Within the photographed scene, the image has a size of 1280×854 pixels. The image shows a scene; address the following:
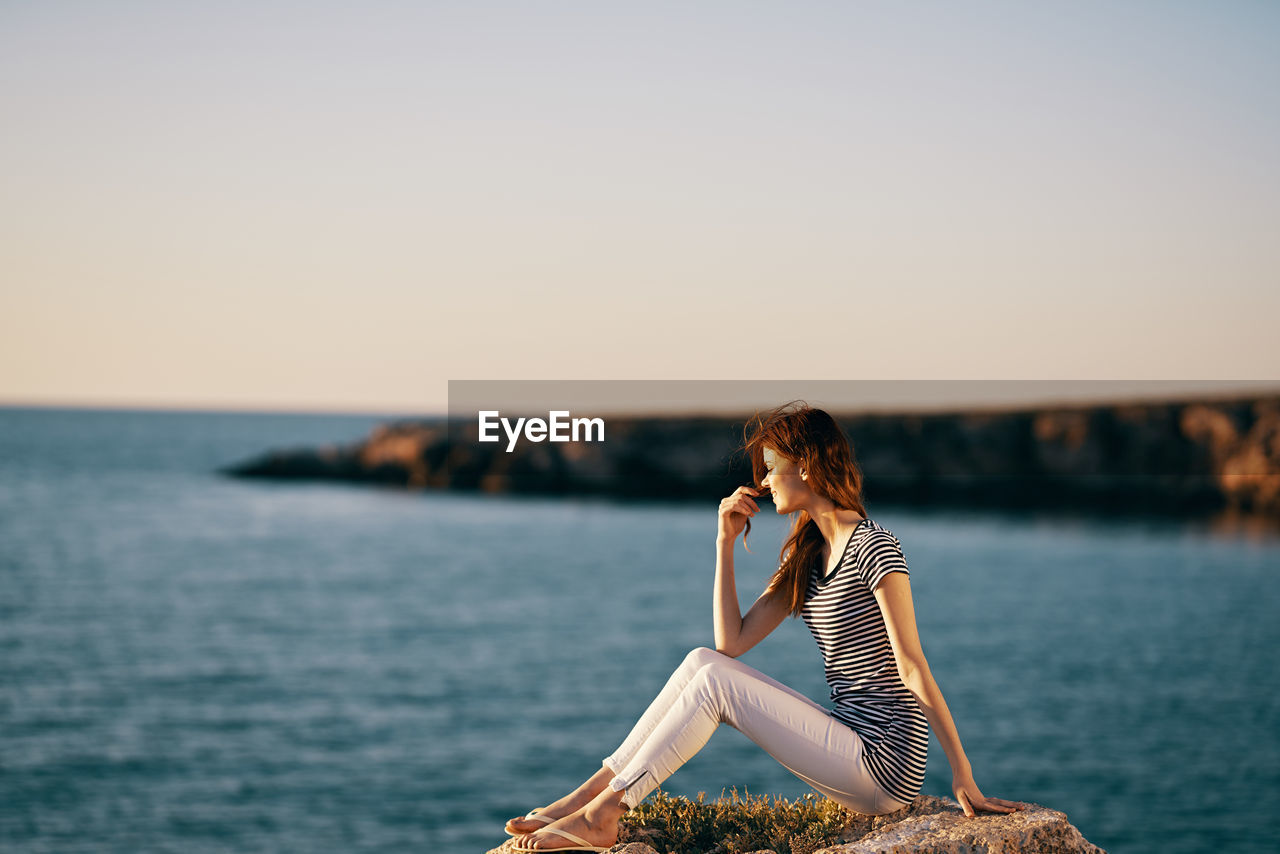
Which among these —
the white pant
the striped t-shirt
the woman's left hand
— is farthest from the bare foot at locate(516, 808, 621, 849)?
the woman's left hand

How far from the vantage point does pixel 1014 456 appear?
55.2m

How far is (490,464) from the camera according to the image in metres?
67.9

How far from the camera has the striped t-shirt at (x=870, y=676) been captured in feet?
14.9

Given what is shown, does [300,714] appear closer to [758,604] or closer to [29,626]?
[29,626]

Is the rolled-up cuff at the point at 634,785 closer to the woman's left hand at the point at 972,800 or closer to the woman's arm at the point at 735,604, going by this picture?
the woman's arm at the point at 735,604

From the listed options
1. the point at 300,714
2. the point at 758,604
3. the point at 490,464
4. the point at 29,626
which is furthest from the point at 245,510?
the point at 758,604

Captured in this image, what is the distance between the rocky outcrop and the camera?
14.8 feet

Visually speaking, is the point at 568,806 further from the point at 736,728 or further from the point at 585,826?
the point at 736,728

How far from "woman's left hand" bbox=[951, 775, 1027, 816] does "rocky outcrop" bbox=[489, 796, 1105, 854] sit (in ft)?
0.15

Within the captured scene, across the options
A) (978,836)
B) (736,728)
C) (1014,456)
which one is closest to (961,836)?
(978,836)

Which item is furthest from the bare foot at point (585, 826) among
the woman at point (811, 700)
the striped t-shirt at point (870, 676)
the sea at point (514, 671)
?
the sea at point (514, 671)

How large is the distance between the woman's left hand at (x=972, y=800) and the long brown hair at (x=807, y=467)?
0.95 metres

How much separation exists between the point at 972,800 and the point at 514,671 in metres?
28.1

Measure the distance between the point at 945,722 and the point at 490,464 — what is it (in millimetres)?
64484
